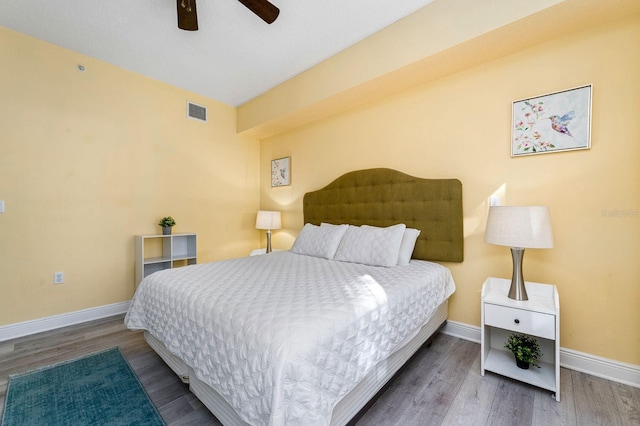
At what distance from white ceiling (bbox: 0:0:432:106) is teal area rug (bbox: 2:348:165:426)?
9.08 feet

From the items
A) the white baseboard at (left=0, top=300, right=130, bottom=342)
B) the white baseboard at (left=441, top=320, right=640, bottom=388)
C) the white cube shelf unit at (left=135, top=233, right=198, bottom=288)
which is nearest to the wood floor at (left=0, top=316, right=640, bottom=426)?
the white baseboard at (left=441, top=320, right=640, bottom=388)

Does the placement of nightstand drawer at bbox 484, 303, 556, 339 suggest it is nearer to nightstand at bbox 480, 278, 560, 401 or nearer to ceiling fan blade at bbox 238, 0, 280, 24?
nightstand at bbox 480, 278, 560, 401

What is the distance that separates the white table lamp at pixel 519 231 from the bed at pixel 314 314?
0.53 metres

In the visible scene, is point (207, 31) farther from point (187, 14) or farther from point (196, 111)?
point (196, 111)

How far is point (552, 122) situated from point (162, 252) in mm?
4119

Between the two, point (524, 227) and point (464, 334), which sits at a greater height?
point (524, 227)

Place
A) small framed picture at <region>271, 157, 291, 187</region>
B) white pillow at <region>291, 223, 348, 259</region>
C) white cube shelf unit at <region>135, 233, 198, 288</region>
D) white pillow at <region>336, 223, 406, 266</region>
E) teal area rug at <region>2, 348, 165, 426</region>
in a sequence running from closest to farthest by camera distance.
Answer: teal area rug at <region>2, 348, 165, 426</region>
white pillow at <region>336, 223, 406, 266</region>
white pillow at <region>291, 223, 348, 259</region>
white cube shelf unit at <region>135, 233, 198, 288</region>
small framed picture at <region>271, 157, 291, 187</region>

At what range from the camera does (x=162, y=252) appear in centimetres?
340

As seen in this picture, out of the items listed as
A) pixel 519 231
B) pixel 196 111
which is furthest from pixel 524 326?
pixel 196 111

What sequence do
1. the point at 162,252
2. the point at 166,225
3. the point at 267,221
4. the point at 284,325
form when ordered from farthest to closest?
1. the point at 267,221
2. the point at 162,252
3. the point at 166,225
4. the point at 284,325

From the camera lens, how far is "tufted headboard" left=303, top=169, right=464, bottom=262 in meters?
2.43

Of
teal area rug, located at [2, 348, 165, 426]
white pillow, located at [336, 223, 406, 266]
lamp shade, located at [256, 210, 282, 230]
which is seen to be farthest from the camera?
lamp shade, located at [256, 210, 282, 230]

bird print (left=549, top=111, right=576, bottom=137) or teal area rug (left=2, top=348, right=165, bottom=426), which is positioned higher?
bird print (left=549, top=111, right=576, bottom=137)

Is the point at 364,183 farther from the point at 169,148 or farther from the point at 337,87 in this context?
the point at 169,148
